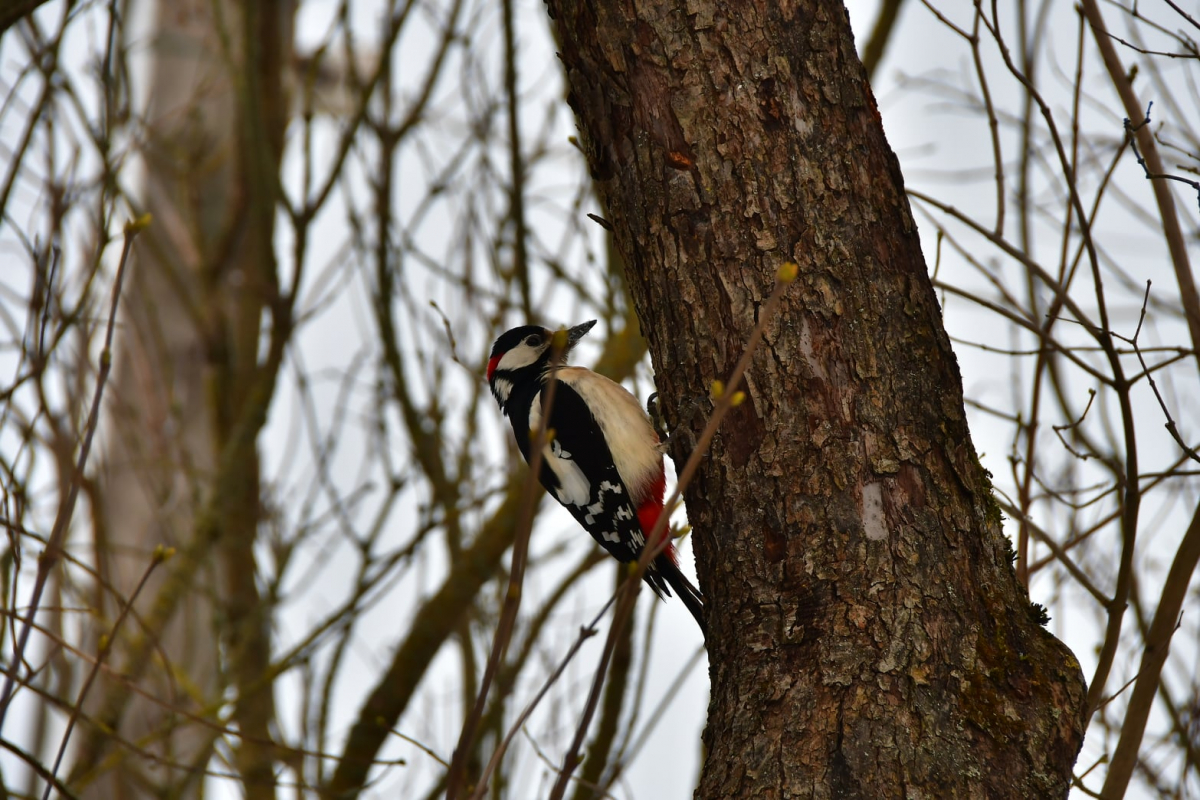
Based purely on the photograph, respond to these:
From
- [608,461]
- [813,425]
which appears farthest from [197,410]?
[813,425]

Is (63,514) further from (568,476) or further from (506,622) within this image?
(568,476)

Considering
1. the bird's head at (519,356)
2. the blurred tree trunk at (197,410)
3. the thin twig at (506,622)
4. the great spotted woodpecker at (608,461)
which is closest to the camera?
the thin twig at (506,622)

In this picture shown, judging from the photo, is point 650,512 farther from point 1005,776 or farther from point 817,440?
point 1005,776

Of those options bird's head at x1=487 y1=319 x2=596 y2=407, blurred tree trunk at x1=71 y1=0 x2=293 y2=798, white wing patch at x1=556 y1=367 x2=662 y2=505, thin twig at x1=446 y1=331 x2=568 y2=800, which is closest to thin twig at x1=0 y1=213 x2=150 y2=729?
thin twig at x1=446 y1=331 x2=568 y2=800

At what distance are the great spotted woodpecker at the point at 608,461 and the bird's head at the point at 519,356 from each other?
0.08 metres

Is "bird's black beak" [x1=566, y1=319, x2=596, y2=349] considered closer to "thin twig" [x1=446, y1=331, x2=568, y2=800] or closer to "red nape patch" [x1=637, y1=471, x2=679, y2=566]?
"red nape patch" [x1=637, y1=471, x2=679, y2=566]

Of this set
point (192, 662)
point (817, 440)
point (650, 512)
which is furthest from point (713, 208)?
point (192, 662)

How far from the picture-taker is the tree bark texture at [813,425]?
6.26 ft

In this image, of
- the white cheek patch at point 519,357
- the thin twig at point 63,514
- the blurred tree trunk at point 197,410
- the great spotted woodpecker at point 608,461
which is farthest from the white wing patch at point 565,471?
the thin twig at point 63,514

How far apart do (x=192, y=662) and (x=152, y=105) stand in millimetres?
2997

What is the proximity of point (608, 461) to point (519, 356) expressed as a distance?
2.08ft

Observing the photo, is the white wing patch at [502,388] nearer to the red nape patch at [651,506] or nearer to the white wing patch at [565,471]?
the white wing patch at [565,471]

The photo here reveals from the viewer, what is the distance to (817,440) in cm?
209

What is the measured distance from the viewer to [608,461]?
3.48 meters
